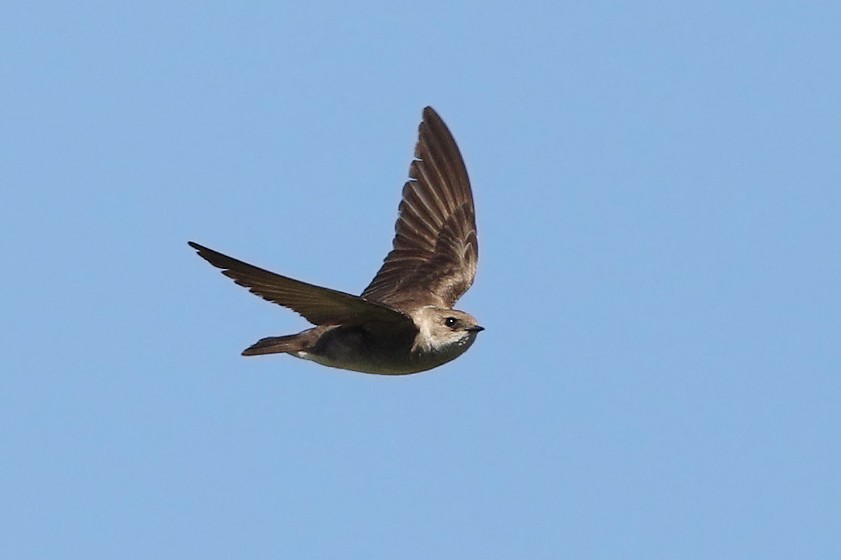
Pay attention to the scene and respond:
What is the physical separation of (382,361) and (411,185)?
227 cm

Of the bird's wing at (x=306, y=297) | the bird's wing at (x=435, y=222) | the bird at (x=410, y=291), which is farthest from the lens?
the bird's wing at (x=435, y=222)

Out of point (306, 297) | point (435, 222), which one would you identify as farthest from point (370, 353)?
point (435, 222)

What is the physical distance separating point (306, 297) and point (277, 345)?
1067mm

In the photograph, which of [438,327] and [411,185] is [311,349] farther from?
[411,185]

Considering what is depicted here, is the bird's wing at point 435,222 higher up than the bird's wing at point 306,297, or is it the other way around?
the bird's wing at point 435,222

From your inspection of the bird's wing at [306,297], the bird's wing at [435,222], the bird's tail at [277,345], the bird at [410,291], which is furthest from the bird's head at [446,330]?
the bird's wing at [435,222]

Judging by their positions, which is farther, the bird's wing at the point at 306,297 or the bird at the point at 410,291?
the bird at the point at 410,291

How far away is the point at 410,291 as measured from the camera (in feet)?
34.2

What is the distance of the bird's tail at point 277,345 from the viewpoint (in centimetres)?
921

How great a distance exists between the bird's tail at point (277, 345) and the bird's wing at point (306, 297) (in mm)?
329

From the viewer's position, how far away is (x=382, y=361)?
9.22 metres

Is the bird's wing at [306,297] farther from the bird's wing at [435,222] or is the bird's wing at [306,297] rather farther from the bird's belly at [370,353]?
the bird's wing at [435,222]

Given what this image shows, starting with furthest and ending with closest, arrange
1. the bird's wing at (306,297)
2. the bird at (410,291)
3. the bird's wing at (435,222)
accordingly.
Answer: the bird's wing at (435,222), the bird at (410,291), the bird's wing at (306,297)

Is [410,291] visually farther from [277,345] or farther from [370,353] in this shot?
[277,345]
